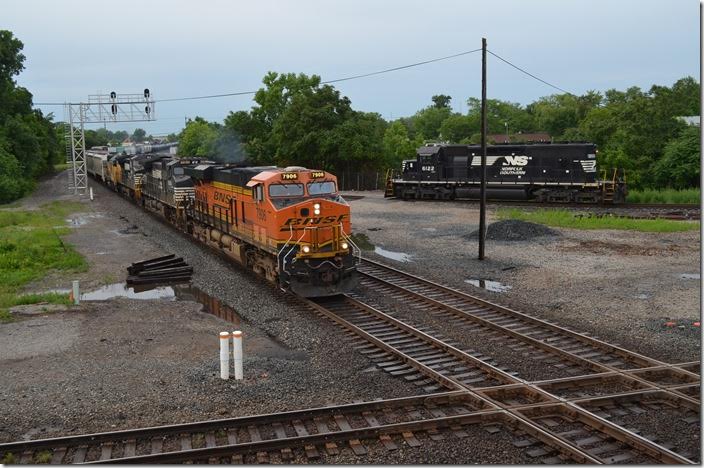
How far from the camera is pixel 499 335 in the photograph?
1201cm

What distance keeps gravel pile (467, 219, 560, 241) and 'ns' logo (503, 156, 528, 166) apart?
11522 millimetres

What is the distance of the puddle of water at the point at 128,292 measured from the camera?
15.9 metres

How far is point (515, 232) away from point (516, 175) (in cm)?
1255

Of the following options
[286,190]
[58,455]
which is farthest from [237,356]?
[286,190]

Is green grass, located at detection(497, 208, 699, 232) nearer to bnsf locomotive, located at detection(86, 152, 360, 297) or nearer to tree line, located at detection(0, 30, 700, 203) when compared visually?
tree line, located at detection(0, 30, 700, 203)

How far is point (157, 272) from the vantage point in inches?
709

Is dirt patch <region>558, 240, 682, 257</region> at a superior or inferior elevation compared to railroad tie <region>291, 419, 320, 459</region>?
superior

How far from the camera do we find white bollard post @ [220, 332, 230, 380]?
9.48 meters

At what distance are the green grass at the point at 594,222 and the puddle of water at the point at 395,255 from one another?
8678 millimetres

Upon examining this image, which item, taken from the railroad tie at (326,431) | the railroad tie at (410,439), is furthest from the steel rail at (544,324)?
the railroad tie at (326,431)

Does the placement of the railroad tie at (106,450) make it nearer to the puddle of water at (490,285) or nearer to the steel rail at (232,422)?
the steel rail at (232,422)

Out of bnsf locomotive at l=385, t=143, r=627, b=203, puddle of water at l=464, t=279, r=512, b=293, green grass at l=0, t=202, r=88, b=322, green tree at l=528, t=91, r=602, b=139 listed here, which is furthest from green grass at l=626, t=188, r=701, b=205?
green tree at l=528, t=91, r=602, b=139

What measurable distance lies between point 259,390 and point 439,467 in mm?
3502

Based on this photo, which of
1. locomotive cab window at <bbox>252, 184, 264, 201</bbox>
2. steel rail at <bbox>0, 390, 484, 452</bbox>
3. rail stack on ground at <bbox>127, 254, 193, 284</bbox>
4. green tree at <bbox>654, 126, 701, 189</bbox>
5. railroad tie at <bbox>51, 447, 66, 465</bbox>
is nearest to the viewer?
railroad tie at <bbox>51, 447, 66, 465</bbox>
